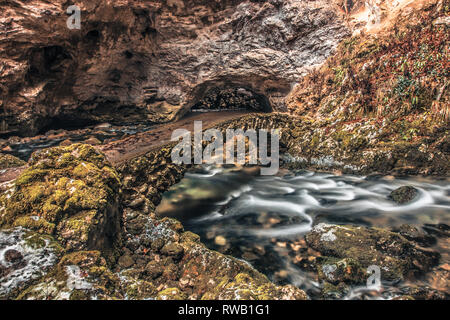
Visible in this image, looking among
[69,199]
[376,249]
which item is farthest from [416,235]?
[69,199]

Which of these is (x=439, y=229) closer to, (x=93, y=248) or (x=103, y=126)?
(x=93, y=248)

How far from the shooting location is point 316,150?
8008mm

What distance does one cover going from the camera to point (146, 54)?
39.5 feet

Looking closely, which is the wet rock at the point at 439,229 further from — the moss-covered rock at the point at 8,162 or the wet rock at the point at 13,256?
the moss-covered rock at the point at 8,162

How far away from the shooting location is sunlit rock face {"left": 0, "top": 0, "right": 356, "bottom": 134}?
29.9 ft

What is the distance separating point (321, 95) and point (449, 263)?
22.4ft

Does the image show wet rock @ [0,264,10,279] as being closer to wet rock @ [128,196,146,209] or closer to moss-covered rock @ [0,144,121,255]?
moss-covered rock @ [0,144,121,255]

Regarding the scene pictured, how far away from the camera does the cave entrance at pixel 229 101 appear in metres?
13.5

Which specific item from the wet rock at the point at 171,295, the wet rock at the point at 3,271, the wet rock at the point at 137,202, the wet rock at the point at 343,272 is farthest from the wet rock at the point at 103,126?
the wet rock at the point at 343,272

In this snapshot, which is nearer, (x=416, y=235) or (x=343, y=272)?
(x=343, y=272)

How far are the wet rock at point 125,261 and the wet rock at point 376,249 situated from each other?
314 cm

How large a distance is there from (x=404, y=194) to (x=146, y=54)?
39.7 ft

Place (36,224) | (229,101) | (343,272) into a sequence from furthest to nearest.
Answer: (229,101), (343,272), (36,224)

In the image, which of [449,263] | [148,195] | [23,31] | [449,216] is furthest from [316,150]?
[23,31]
